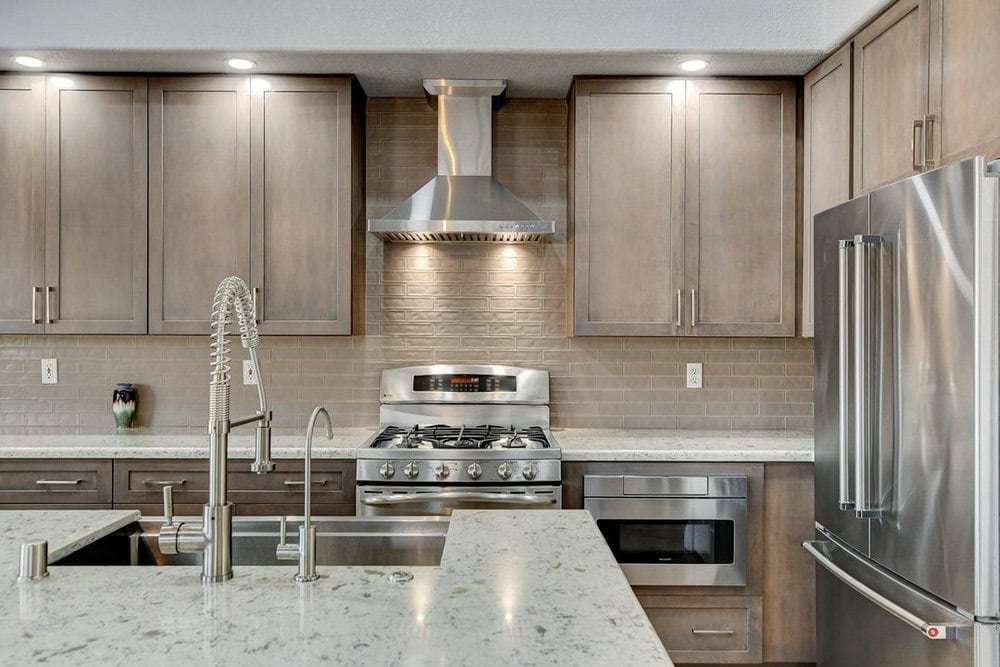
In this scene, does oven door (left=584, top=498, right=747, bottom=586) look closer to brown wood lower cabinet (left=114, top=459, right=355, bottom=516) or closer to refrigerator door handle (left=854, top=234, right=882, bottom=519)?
refrigerator door handle (left=854, top=234, right=882, bottom=519)

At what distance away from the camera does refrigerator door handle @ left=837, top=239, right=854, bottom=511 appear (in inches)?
81.9

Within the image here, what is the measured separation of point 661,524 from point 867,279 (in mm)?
1226

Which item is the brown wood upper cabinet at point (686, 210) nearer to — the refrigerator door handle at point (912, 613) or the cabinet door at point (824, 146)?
the cabinet door at point (824, 146)

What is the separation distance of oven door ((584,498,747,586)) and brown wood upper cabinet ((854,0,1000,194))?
129 centimetres

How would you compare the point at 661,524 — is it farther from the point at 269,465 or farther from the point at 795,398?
the point at 269,465

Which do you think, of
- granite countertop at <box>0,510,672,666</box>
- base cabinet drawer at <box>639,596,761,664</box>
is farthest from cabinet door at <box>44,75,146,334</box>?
base cabinet drawer at <box>639,596,761,664</box>

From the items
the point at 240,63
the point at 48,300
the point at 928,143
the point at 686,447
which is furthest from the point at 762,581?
the point at 48,300

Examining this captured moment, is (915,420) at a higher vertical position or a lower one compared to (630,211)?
lower

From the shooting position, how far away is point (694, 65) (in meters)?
2.88

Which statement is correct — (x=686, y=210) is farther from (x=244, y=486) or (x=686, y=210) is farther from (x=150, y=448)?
(x=150, y=448)

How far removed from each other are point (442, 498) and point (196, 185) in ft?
5.42

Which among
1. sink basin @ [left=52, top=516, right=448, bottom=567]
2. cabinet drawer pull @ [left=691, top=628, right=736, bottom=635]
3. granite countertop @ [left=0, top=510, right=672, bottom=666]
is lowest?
cabinet drawer pull @ [left=691, top=628, right=736, bottom=635]

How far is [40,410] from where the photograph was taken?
3287mm

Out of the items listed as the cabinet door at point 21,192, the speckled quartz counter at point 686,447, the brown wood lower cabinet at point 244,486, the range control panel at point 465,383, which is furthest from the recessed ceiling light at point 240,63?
the speckled quartz counter at point 686,447
